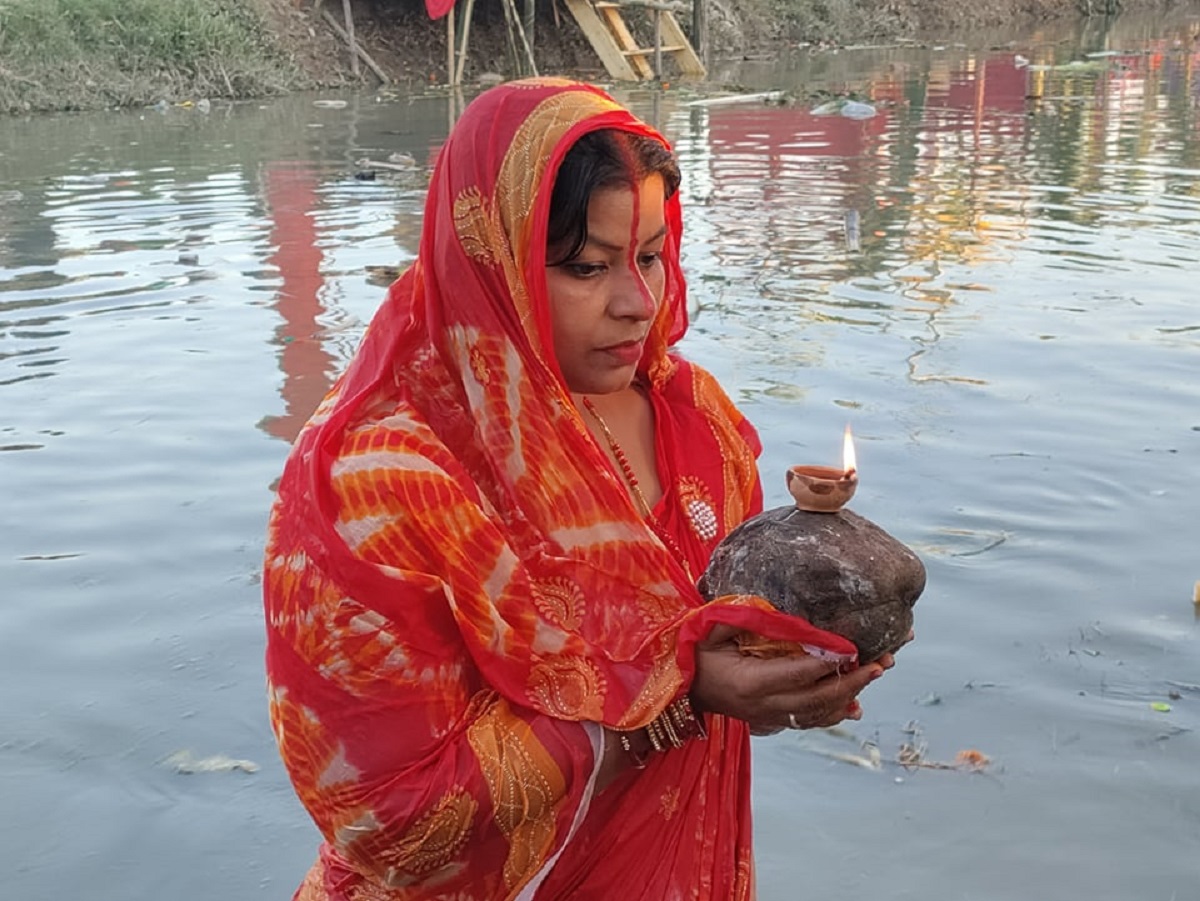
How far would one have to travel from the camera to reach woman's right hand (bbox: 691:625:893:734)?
62.3 inches

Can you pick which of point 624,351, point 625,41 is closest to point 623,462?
point 624,351

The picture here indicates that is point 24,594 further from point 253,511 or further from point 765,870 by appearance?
point 765,870

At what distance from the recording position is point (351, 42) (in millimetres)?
20453

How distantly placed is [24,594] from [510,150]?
3212 millimetres

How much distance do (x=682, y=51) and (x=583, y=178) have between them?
2174 cm

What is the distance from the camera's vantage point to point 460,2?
861 inches

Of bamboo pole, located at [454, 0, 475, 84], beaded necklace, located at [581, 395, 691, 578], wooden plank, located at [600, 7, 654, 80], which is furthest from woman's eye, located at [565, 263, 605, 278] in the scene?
wooden plank, located at [600, 7, 654, 80]

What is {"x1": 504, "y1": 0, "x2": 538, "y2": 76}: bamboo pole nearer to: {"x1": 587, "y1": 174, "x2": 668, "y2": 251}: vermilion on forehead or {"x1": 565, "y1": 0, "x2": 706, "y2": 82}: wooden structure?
{"x1": 565, "y1": 0, "x2": 706, "y2": 82}: wooden structure

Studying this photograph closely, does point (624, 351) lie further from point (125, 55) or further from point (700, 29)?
point (700, 29)

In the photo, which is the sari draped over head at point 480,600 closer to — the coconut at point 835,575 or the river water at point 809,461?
the coconut at point 835,575

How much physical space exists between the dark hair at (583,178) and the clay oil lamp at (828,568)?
1.29ft

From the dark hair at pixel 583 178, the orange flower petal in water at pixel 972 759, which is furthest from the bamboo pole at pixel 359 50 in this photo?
the dark hair at pixel 583 178

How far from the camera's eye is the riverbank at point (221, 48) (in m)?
17.4

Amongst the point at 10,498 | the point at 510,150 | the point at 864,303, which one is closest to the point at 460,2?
the point at 864,303
